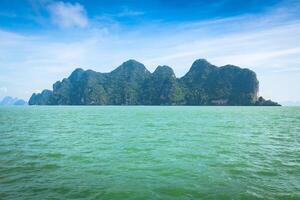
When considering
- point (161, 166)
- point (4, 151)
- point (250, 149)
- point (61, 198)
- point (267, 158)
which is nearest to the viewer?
point (61, 198)

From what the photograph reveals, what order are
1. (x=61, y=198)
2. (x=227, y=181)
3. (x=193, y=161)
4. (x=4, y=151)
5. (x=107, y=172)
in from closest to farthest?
(x=61, y=198), (x=227, y=181), (x=107, y=172), (x=193, y=161), (x=4, y=151)

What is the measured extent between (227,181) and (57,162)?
9.84m

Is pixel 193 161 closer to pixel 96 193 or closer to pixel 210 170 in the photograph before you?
pixel 210 170

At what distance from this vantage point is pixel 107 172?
45.4 ft

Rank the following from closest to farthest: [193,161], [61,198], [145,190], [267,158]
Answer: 1. [61,198]
2. [145,190]
3. [193,161]
4. [267,158]

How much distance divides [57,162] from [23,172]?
236 cm

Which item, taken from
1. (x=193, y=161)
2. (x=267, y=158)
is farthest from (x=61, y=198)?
(x=267, y=158)

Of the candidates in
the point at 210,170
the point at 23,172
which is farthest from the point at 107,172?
Result: the point at 210,170

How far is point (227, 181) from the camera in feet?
40.9

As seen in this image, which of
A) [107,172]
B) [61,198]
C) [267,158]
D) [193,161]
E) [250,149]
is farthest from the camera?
[250,149]

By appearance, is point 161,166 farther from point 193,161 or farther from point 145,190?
point 145,190

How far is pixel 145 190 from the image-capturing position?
36.6ft

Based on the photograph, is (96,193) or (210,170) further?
(210,170)

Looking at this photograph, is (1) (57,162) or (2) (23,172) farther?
(1) (57,162)
